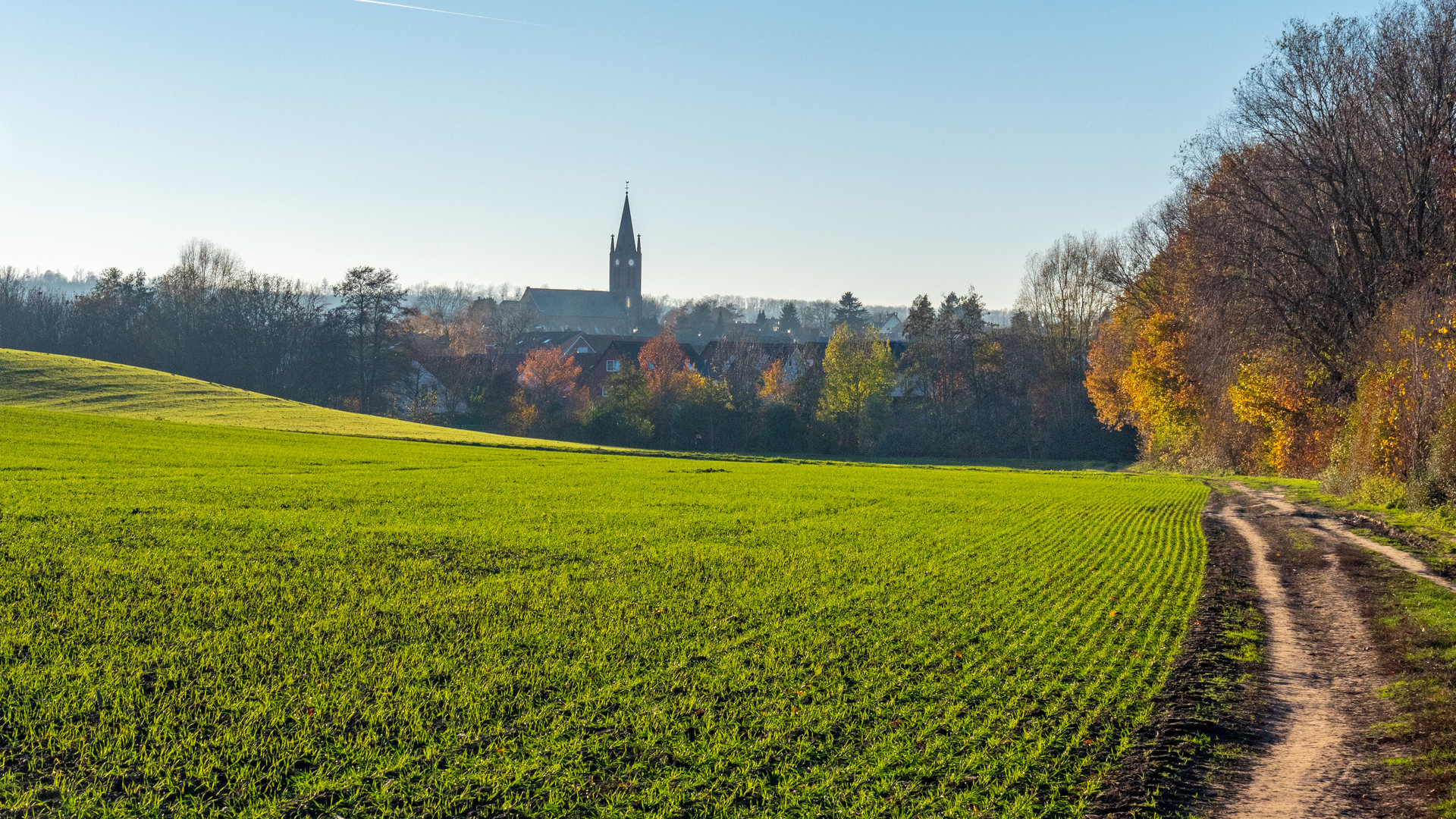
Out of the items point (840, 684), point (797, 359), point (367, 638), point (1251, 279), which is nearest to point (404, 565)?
point (367, 638)

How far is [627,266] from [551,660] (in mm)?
183754

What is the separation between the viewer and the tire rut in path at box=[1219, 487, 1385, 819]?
6656mm

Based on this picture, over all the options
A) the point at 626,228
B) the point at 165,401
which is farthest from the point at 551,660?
the point at 626,228

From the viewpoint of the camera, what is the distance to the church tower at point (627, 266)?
18791cm

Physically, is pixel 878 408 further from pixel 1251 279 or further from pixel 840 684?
pixel 840 684

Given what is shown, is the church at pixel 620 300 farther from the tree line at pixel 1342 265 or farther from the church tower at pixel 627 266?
the tree line at pixel 1342 265

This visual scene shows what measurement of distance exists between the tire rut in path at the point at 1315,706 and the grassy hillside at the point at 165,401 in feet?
160

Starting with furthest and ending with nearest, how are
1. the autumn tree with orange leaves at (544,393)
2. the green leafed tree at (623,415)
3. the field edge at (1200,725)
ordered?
the autumn tree with orange leaves at (544,393)
the green leafed tree at (623,415)
the field edge at (1200,725)

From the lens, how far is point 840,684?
8.70 meters

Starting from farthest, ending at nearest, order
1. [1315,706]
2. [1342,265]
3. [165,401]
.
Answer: [165,401] < [1342,265] < [1315,706]

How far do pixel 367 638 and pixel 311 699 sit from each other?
2038 mm

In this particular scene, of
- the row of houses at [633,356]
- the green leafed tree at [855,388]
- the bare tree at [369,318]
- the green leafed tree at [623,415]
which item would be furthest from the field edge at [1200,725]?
the bare tree at [369,318]

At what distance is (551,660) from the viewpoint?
30.2 feet

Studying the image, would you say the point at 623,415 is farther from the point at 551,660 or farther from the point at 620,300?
the point at 620,300
